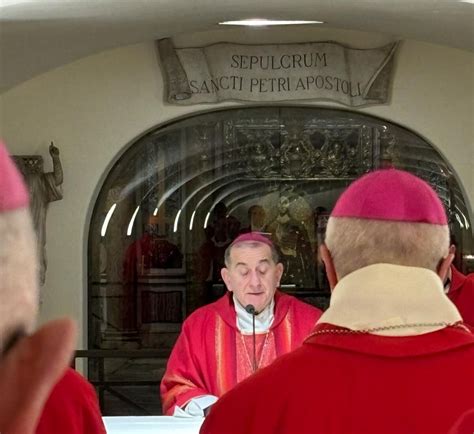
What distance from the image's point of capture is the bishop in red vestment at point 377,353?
73.5 inches

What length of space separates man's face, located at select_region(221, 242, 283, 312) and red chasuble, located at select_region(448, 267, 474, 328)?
3.43 ft

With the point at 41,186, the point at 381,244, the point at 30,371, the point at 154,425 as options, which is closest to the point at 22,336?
the point at 30,371

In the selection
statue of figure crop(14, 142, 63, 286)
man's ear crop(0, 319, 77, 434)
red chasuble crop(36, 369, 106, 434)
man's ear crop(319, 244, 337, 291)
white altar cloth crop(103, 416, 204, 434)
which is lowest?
white altar cloth crop(103, 416, 204, 434)

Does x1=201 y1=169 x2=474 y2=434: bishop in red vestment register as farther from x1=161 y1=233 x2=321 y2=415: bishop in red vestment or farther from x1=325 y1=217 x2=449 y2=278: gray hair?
x1=161 y1=233 x2=321 y2=415: bishop in red vestment

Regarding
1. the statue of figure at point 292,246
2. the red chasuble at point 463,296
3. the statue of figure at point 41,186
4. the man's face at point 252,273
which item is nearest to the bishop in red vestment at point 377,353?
the man's face at point 252,273

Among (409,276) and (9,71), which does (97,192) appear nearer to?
(9,71)

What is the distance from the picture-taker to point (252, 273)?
4254mm

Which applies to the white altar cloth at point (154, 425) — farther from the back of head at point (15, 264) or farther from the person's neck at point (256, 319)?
the back of head at point (15, 264)

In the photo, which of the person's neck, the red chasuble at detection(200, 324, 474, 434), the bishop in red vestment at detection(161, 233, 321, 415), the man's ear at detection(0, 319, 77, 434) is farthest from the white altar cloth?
the man's ear at detection(0, 319, 77, 434)

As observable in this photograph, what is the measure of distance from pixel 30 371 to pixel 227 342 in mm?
3589

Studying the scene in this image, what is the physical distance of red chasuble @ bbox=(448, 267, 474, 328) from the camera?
4.86 metres

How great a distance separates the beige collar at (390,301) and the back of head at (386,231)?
0.02 m

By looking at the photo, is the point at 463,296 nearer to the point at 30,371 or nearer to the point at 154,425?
the point at 154,425

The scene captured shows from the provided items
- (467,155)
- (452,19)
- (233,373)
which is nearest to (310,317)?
(233,373)
